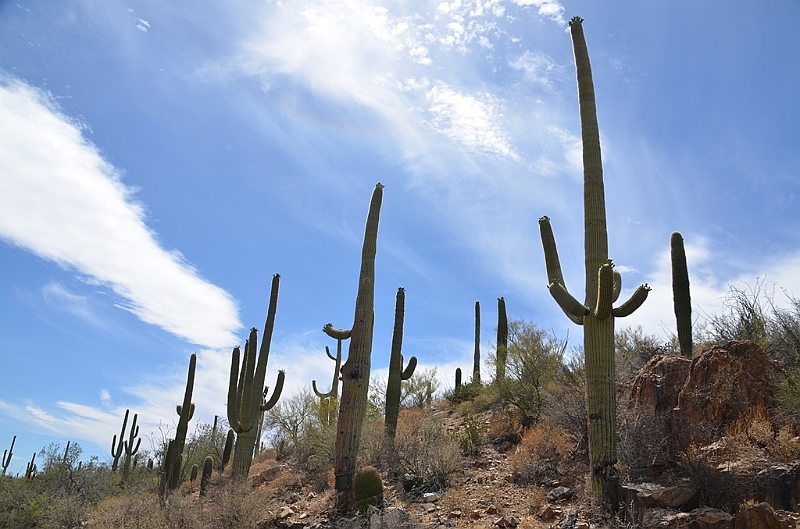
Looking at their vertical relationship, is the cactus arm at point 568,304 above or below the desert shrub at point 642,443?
above

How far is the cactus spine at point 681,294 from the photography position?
1238cm

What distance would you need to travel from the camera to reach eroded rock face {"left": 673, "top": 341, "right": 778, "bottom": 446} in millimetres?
8539

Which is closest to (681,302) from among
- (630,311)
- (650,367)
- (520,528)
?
(650,367)

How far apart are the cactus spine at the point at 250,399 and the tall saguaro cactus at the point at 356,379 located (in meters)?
4.15

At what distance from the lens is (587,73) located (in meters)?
10.6

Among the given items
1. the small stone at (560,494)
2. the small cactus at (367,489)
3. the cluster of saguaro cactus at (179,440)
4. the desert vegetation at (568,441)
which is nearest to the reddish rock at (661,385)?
the desert vegetation at (568,441)

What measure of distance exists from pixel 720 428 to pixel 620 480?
2.05 metres

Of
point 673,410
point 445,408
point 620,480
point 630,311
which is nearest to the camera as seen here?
point 620,480

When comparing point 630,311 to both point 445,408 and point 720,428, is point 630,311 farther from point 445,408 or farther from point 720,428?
point 445,408

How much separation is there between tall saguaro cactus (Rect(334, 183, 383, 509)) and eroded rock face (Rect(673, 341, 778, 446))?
5.86 m

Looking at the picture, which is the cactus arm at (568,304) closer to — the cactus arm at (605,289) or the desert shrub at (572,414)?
the cactus arm at (605,289)

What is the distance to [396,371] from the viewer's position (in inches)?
617

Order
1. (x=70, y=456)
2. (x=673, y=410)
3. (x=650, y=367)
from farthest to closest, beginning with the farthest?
(x=70, y=456) < (x=650, y=367) < (x=673, y=410)

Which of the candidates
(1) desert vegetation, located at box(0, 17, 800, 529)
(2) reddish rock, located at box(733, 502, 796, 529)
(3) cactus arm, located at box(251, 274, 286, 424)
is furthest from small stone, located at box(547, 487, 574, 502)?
(3) cactus arm, located at box(251, 274, 286, 424)
